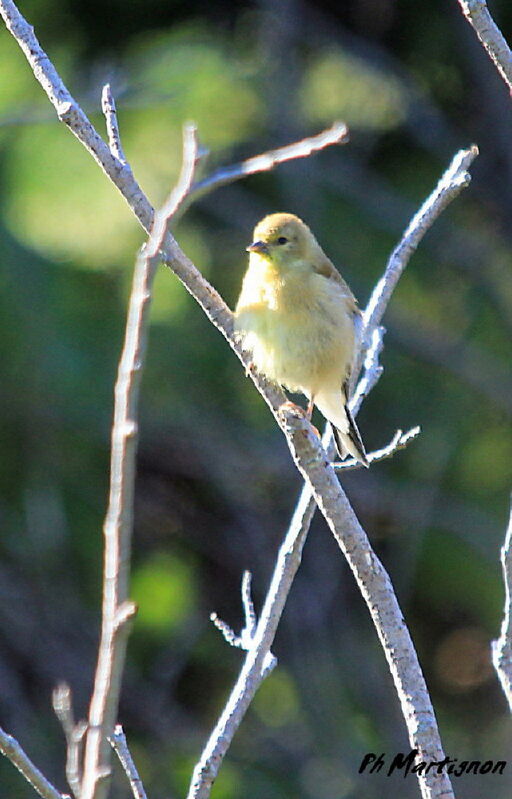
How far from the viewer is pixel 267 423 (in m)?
6.96

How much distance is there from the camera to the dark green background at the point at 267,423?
6.32 metres

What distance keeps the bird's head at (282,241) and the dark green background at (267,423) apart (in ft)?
7.29

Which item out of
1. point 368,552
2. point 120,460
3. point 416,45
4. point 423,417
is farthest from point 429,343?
point 120,460

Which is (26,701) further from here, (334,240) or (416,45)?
(416,45)

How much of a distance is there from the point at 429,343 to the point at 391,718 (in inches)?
88.6

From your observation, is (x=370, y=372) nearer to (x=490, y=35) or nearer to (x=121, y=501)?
(x=490, y=35)

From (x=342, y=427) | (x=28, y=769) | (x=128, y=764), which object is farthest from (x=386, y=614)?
(x=342, y=427)

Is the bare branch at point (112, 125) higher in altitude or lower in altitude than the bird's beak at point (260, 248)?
lower

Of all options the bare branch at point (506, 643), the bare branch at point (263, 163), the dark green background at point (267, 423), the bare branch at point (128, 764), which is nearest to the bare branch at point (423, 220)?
the bare branch at point (506, 643)

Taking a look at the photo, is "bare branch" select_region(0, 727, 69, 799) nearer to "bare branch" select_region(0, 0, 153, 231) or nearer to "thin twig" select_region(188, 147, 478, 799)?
"thin twig" select_region(188, 147, 478, 799)

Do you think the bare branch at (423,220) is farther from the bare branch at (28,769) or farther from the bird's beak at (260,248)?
the bare branch at (28,769)

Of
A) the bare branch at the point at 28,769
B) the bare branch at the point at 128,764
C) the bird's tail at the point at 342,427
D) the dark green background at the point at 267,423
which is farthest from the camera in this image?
the dark green background at the point at 267,423

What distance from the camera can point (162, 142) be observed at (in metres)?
5.96

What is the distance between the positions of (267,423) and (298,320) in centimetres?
336
